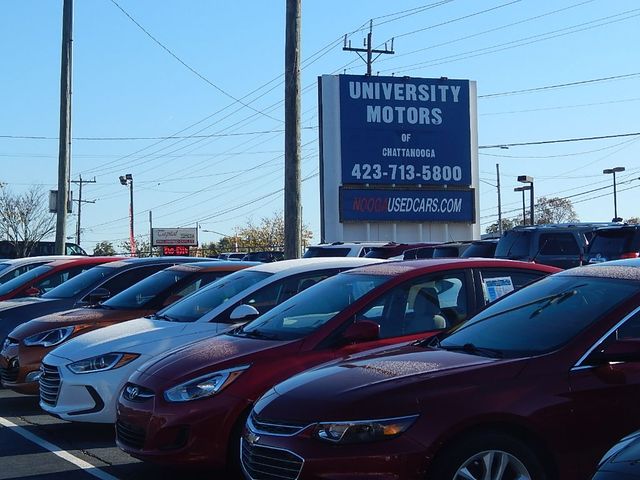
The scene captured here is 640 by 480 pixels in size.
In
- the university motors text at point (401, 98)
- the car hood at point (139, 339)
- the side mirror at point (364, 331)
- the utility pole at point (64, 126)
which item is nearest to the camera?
the side mirror at point (364, 331)

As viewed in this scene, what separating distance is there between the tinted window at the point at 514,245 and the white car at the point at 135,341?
9581 millimetres

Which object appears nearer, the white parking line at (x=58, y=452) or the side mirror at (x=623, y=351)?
the side mirror at (x=623, y=351)

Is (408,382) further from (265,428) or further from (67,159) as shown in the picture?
(67,159)

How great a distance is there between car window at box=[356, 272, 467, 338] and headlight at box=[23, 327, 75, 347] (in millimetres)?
4770

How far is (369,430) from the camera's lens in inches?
194

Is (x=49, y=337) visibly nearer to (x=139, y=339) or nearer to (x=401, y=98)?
(x=139, y=339)

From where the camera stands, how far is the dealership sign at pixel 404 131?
2794 centimetres

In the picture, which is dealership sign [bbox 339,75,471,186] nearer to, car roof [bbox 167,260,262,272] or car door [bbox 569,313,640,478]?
car roof [bbox 167,260,262,272]

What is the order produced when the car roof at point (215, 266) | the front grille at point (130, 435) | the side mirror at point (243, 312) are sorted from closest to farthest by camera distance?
1. the front grille at point (130, 435)
2. the side mirror at point (243, 312)
3. the car roof at point (215, 266)

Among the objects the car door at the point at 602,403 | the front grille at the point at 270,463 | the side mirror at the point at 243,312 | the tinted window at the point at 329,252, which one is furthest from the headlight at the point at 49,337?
the tinted window at the point at 329,252

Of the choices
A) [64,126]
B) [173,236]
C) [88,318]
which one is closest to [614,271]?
[88,318]

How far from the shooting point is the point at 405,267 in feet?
24.9

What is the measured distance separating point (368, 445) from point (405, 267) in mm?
2875

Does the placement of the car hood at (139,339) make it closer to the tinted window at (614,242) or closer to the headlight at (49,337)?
the headlight at (49,337)
